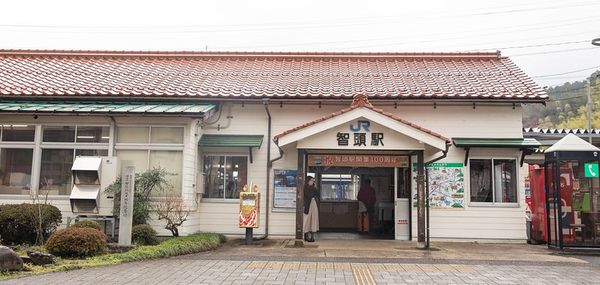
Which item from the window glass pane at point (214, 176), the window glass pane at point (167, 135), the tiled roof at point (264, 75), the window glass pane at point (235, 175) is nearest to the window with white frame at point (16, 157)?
the tiled roof at point (264, 75)

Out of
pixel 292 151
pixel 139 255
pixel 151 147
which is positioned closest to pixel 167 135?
pixel 151 147

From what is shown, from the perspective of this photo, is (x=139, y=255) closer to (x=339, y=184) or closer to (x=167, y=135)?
(x=167, y=135)

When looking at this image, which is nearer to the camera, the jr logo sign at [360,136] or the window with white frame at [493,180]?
the jr logo sign at [360,136]

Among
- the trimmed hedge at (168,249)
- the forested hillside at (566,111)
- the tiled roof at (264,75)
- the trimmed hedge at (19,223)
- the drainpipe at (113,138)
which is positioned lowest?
the trimmed hedge at (168,249)

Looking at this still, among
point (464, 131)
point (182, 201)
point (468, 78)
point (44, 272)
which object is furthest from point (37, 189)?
point (468, 78)

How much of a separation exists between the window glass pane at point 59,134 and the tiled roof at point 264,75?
36.4 inches

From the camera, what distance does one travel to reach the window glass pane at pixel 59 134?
42.8 feet

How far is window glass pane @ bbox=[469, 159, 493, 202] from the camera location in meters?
13.4

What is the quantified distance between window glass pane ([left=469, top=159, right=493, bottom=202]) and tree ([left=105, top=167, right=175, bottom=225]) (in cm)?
825

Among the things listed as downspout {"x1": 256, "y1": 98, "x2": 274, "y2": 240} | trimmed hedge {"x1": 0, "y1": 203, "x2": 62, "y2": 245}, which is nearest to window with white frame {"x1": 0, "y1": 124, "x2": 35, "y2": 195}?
trimmed hedge {"x1": 0, "y1": 203, "x2": 62, "y2": 245}

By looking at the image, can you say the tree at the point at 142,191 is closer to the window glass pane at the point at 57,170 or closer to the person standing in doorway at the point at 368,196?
the window glass pane at the point at 57,170

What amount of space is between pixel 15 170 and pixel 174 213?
4.88m

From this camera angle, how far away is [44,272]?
7895mm

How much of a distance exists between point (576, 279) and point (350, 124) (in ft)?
19.2
